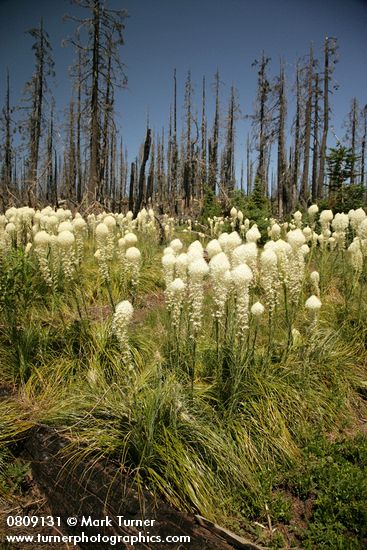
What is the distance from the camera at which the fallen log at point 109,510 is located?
6.66 ft

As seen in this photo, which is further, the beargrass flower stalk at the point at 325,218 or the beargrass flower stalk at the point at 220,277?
the beargrass flower stalk at the point at 325,218

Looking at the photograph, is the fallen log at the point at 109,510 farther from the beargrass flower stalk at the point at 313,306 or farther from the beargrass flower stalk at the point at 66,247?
the beargrass flower stalk at the point at 313,306

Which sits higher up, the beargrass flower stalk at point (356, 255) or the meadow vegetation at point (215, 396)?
the beargrass flower stalk at point (356, 255)

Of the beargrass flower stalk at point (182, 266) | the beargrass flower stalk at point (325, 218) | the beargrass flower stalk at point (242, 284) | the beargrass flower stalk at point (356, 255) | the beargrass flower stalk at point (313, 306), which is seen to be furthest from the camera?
the beargrass flower stalk at point (325, 218)

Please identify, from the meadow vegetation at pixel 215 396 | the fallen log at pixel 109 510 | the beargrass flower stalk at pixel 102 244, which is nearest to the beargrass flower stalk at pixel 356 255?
the meadow vegetation at pixel 215 396

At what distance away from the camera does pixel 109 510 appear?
Answer: 220cm

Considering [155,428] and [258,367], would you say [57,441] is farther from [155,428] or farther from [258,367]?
[258,367]

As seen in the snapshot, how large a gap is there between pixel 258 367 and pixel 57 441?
182 centimetres

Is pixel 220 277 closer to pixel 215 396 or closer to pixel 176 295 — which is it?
pixel 176 295

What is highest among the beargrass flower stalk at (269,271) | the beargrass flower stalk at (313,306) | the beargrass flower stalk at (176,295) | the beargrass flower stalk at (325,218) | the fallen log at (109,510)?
the beargrass flower stalk at (325,218)

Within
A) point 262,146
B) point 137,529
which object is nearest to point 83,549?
point 137,529

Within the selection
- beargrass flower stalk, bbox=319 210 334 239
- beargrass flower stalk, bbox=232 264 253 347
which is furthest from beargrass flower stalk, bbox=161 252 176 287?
beargrass flower stalk, bbox=319 210 334 239

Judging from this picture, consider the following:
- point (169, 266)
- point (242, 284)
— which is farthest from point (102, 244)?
point (242, 284)

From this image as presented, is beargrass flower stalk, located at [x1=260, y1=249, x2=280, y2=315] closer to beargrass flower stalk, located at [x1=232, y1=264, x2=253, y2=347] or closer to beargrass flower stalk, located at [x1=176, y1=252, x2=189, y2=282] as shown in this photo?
beargrass flower stalk, located at [x1=232, y1=264, x2=253, y2=347]
